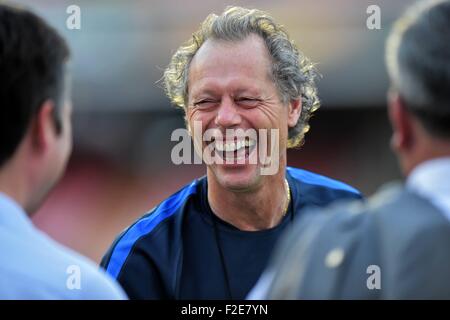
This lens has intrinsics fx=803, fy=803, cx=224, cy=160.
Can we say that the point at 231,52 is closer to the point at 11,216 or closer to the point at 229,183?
the point at 229,183

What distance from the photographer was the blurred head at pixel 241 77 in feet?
10.3

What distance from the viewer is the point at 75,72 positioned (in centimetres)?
754

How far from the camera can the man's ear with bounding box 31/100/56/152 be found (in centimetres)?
173

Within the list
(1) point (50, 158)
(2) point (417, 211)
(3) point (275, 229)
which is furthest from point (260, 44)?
(2) point (417, 211)

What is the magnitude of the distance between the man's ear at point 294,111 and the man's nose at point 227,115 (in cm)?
35

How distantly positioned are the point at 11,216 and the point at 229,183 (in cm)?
146

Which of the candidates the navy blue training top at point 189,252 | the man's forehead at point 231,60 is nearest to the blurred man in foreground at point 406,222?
the navy blue training top at point 189,252

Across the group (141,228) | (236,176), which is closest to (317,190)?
(236,176)

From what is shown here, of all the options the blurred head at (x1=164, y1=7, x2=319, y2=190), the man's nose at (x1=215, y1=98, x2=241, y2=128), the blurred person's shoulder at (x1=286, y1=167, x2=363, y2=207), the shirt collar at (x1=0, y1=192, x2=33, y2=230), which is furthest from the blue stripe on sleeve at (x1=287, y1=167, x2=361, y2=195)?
the shirt collar at (x1=0, y1=192, x2=33, y2=230)

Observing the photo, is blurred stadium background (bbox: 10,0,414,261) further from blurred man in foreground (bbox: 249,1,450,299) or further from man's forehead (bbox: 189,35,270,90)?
blurred man in foreground (bbox: 249,1,450,299)

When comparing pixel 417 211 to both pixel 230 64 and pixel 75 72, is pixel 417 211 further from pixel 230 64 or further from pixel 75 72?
pixel 75 72

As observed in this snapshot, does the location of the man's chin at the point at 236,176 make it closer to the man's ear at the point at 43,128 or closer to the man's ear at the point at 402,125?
the man's ear at the point at 43,128

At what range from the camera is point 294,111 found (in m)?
3.46

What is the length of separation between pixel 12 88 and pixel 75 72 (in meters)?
5.97
